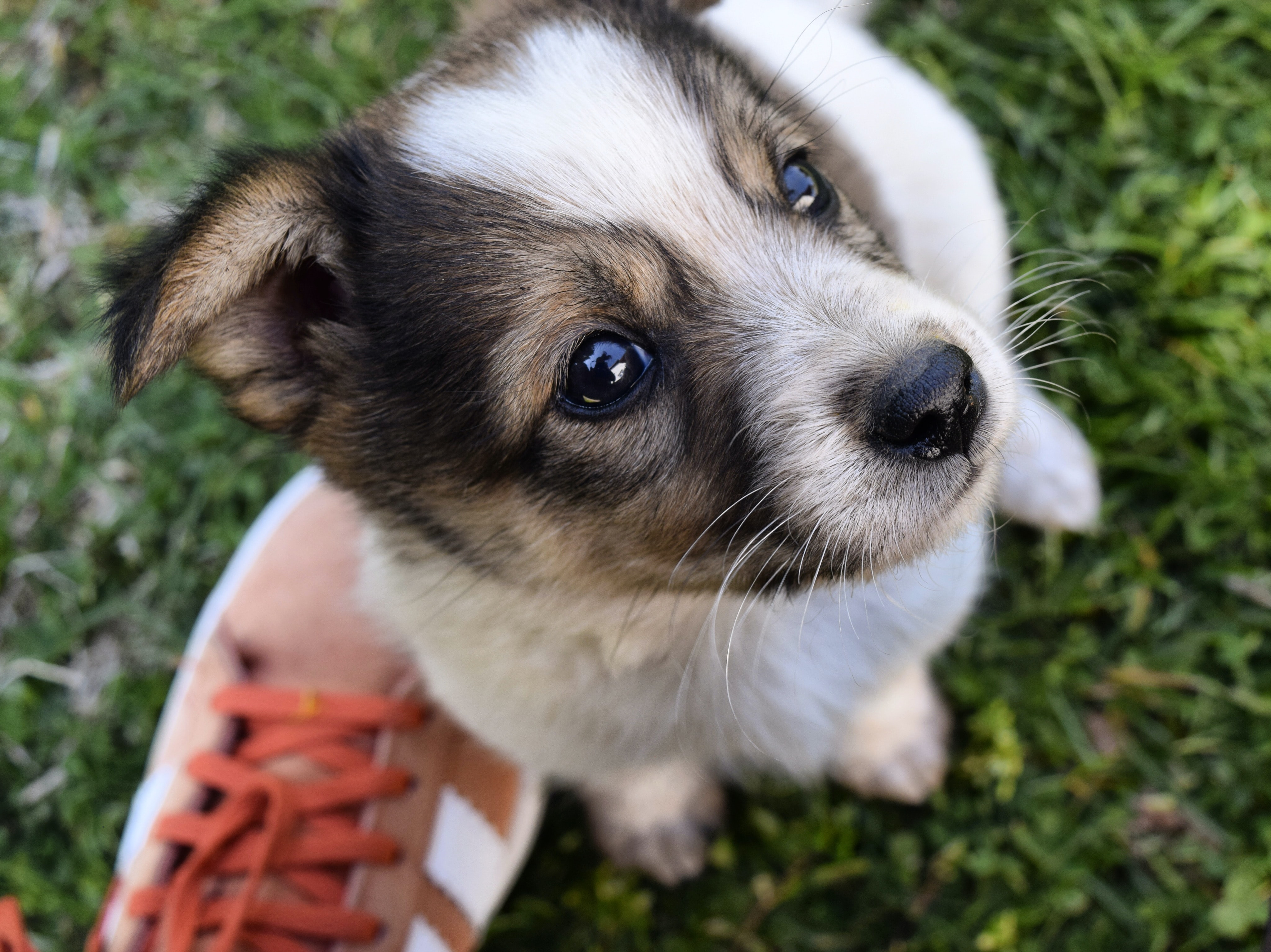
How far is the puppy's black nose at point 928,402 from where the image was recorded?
1.74 m

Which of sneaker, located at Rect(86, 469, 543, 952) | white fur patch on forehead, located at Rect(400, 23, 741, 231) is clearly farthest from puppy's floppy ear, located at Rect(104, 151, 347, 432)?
sneaker, located at Rect(86, 469, 543, 952)

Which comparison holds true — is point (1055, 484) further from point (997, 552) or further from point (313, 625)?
point (313, 625)

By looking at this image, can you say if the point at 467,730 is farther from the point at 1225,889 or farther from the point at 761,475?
Answer: the point at 1225,889

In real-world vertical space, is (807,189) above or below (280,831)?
above

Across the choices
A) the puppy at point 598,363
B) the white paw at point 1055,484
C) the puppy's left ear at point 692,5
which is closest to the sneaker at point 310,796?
the puppy at point 598,363

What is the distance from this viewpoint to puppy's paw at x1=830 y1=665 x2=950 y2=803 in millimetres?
3168

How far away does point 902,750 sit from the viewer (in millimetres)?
3234

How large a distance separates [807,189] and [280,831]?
241cm

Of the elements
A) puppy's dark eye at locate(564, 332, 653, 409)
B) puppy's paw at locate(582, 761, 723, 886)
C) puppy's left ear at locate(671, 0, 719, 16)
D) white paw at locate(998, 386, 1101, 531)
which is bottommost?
puppy's paw at locate(582, 761, 723, 886)

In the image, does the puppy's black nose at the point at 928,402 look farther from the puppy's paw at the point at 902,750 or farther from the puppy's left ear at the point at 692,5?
the puppy's paw at the point at 902,750

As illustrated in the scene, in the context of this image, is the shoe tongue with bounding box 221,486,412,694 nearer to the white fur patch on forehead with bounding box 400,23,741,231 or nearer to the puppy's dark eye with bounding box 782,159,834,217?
the white fur patch on forehead with bounding box 400,23,741,231

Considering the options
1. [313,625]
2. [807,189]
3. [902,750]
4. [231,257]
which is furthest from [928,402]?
[313,625]

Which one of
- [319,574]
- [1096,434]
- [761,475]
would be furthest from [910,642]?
[319,574]

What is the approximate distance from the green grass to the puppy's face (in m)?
1.41
